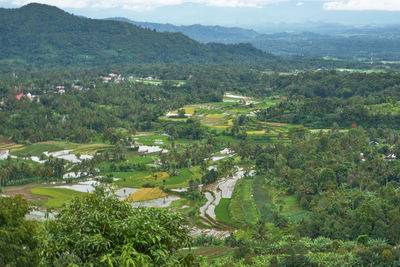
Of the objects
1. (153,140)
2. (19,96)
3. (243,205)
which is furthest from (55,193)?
(19,96)

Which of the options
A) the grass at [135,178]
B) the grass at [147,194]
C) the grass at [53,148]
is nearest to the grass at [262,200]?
the grass at [147,194]

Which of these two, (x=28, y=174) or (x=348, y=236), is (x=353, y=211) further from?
(x=28, y=174)

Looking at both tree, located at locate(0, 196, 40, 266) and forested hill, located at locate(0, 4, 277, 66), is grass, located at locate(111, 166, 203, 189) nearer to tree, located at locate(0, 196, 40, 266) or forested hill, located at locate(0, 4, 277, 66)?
tree, located at locate(0, 196, 40, 266)

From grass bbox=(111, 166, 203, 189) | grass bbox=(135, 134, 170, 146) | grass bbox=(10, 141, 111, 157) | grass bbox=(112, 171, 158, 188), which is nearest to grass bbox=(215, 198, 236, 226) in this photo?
grass bbox=(111, 166, 203, 189)

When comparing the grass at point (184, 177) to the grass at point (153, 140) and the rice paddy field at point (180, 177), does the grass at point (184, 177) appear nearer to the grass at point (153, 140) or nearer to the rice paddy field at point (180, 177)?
the rice paddy field at point (180, 177)

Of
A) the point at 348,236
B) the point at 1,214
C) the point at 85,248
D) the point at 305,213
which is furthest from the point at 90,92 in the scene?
the point at 85,248

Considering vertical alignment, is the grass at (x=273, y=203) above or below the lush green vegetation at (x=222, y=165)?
below

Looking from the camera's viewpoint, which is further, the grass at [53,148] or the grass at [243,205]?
the grass at [53,148]

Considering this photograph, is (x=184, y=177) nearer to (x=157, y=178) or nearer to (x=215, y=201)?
(x=157, y=178)
